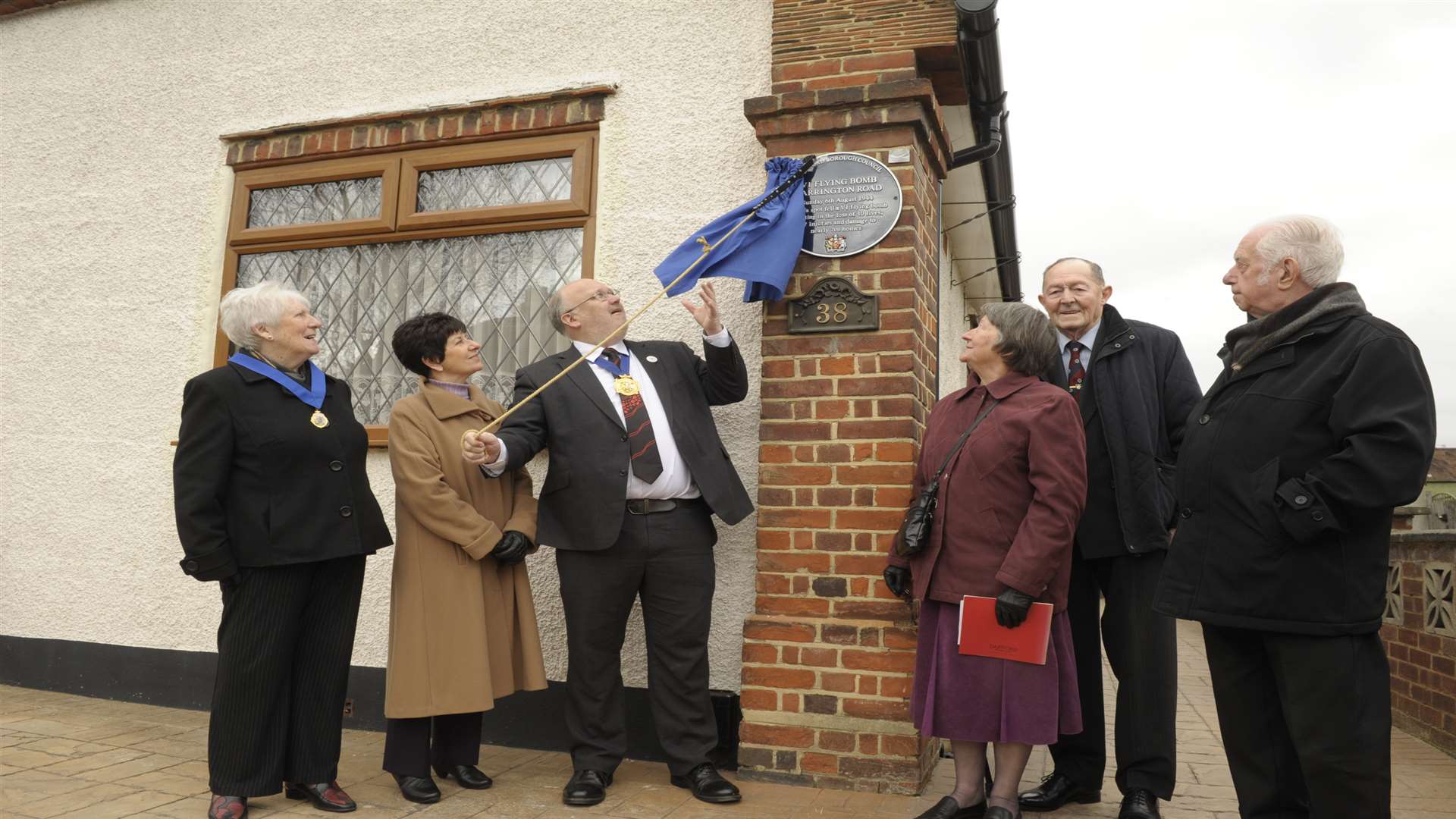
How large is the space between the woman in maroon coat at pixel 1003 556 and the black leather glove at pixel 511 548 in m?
1.51

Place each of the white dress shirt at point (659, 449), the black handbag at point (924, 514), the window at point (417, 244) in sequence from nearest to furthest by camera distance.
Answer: the black handbag at point (924, 514)
the white dress shirt at point (659, 449)
the window at point (417, 244)

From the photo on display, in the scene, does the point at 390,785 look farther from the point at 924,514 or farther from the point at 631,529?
the point at 924,514

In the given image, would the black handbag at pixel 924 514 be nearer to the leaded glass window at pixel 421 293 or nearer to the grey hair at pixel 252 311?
the leaded glass window at pixel 421 293

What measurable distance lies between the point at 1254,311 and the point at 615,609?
8.05ft

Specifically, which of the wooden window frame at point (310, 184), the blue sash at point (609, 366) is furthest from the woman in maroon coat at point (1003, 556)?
the wooden window frame at point (310, 184)

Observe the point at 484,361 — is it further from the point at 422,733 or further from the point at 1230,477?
the point at 1230,477

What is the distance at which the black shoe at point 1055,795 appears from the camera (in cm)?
381

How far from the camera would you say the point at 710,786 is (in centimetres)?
379

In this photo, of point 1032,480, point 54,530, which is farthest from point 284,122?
point 1032,480

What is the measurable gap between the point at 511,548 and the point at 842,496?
131 centimetres

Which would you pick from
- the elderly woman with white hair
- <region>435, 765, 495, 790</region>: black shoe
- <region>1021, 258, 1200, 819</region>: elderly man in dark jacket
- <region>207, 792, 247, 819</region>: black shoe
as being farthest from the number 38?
<region>207, 792, 247, 819</region>: black shoe

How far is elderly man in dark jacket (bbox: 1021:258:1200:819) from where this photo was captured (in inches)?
143

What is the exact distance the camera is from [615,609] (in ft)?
13.0

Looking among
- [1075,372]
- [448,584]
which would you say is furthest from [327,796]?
[1075,372]
